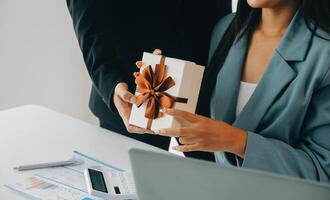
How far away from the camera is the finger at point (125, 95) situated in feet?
3.17

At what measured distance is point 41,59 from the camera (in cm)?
217

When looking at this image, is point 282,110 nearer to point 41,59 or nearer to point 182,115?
point 182,115

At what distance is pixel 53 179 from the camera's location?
0.88 m

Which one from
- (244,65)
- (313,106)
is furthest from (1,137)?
(313,106)

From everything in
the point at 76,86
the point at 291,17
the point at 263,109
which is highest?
the point at 291,17

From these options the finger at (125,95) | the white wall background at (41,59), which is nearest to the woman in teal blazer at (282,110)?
the finger at (125,95)

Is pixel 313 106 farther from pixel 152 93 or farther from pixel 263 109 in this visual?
pixel 152 93

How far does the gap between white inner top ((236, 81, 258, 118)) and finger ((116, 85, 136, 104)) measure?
26 centimetres

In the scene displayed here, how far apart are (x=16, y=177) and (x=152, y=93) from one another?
0.33 meters

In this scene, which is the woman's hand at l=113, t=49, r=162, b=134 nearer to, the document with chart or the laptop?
the document with chart

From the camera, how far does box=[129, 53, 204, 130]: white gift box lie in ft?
2.83

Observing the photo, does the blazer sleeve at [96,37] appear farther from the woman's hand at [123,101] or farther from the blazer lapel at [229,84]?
the blazer lapel at [229,84]

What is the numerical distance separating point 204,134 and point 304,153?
24cm

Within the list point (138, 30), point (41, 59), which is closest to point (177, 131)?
point (138, 30)
